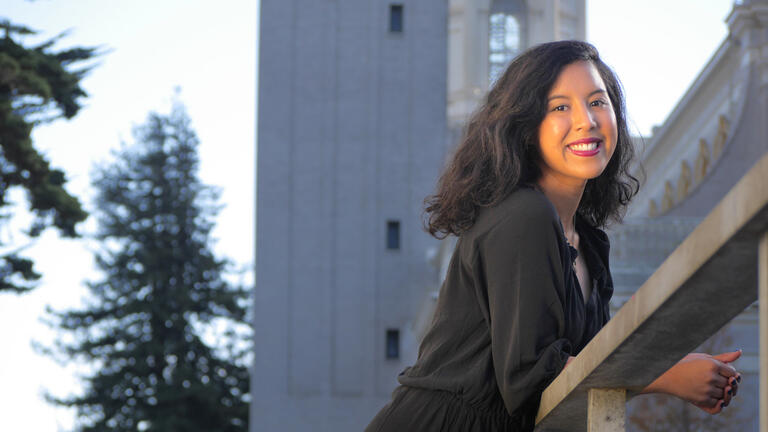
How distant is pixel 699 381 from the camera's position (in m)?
1.53

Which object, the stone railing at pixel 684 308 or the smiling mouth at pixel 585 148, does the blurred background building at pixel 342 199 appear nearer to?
the smiling mouth at pixel 585 148

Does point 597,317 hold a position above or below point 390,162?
below

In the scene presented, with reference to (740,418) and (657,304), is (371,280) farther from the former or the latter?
(657,304)

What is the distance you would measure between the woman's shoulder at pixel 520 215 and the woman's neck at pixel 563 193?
0.16 metres

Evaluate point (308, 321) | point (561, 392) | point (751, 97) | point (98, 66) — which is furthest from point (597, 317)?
point (308, 321)

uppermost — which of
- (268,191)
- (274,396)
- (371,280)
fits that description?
(268,191)

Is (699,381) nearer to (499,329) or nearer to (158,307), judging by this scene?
(499,329)

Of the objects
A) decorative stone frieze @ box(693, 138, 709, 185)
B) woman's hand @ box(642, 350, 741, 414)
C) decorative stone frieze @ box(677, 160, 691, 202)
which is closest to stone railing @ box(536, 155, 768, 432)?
woman's hand @ box(642, 350, 741, 414)

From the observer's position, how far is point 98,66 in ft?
74.9

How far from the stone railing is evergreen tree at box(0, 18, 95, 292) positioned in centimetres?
2033

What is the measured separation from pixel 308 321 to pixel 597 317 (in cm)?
2964

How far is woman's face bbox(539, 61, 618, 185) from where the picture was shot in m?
1.94

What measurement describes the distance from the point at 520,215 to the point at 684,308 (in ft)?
2.28

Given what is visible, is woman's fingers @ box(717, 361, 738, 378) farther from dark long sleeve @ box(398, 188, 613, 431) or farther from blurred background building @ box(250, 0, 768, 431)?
blurred background building @ box(250, 0, 768, 431)
